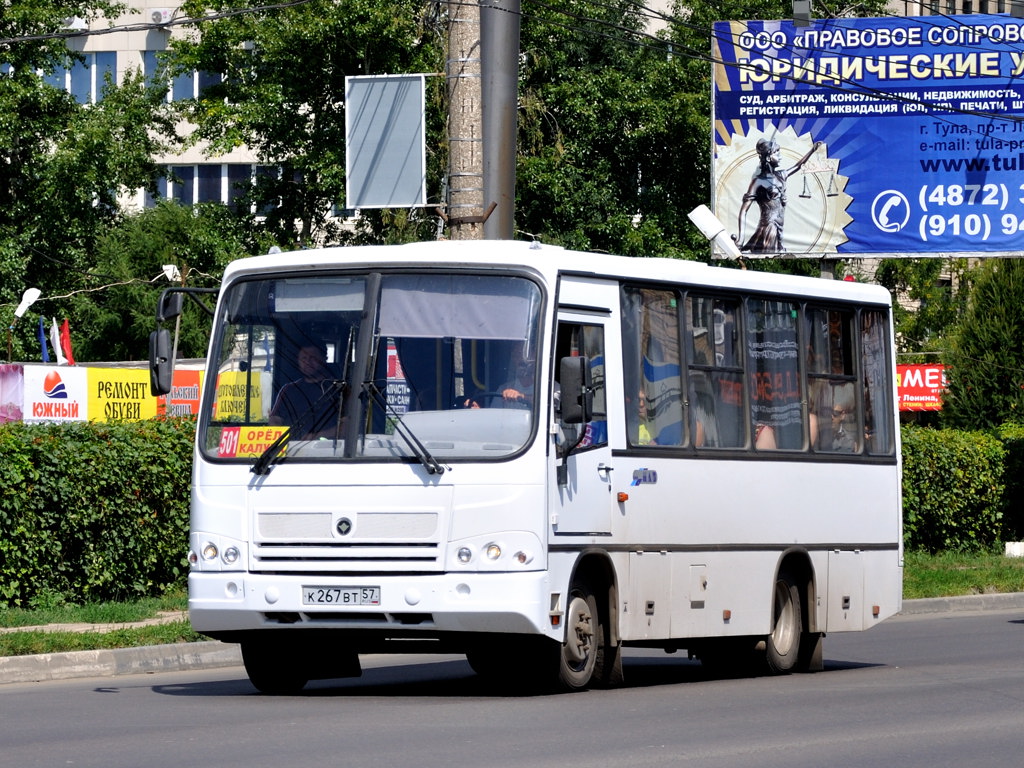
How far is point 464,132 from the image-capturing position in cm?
1773

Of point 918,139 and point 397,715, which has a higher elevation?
point 918,139

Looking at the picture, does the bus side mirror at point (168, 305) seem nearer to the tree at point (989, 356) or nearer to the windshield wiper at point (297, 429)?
the windshield wiper at point (297, 429)

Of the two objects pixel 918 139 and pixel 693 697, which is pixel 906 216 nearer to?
pixel 918 139

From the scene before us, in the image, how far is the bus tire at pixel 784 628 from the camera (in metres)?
14.6

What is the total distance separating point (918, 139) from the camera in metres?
29.9

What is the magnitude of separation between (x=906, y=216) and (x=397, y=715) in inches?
806

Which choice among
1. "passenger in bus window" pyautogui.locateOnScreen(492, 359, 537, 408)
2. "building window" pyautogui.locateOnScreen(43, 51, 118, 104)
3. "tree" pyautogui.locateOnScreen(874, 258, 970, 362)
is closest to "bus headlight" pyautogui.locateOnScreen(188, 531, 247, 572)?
"passenger in bus window" pyautogui.locateOnScreen(492, 359, 537, 408)

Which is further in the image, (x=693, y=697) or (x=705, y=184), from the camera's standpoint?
(x=705, y=184)

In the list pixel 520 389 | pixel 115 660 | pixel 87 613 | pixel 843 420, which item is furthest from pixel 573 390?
pixel 87 613

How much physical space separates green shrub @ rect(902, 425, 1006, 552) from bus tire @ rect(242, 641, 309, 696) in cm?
1740

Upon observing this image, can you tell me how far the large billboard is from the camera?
29781 millimetres

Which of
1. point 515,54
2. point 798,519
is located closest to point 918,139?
point 515,54

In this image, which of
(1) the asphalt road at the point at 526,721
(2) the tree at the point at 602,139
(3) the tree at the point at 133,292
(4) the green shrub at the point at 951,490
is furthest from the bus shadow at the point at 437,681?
(3) the tree at the point at 133,292

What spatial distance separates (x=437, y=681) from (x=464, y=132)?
5718mm
